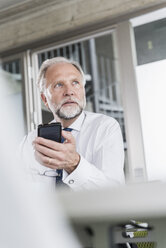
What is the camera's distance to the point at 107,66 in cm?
630

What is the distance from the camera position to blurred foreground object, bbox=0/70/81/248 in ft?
0.61

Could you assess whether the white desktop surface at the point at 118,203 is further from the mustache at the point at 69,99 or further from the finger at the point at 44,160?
the mustache at the point at 69,99

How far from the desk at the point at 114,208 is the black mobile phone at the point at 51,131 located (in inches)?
120

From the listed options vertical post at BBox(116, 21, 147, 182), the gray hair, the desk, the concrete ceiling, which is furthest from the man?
the desk

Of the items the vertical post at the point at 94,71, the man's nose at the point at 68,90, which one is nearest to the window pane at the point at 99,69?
the vertical post at the point at 94,71

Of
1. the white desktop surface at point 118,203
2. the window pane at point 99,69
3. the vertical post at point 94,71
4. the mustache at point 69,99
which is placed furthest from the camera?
the vertical post at point 94,71

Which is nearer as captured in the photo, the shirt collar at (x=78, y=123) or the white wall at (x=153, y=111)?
the white wall at (x=153, y=111)

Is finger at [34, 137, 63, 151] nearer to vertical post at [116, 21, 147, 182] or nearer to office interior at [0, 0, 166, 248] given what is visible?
office interior at [0, 0, 166, 248]

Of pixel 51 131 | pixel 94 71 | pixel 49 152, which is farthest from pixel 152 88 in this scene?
pixel 94 71

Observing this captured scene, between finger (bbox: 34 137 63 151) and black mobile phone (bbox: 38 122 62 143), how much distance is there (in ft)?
0.09

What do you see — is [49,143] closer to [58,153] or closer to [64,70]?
[58,153]

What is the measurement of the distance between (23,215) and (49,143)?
10.5ft

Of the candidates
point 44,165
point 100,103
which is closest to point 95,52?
point 100,103

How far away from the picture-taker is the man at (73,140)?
3.05 meters
